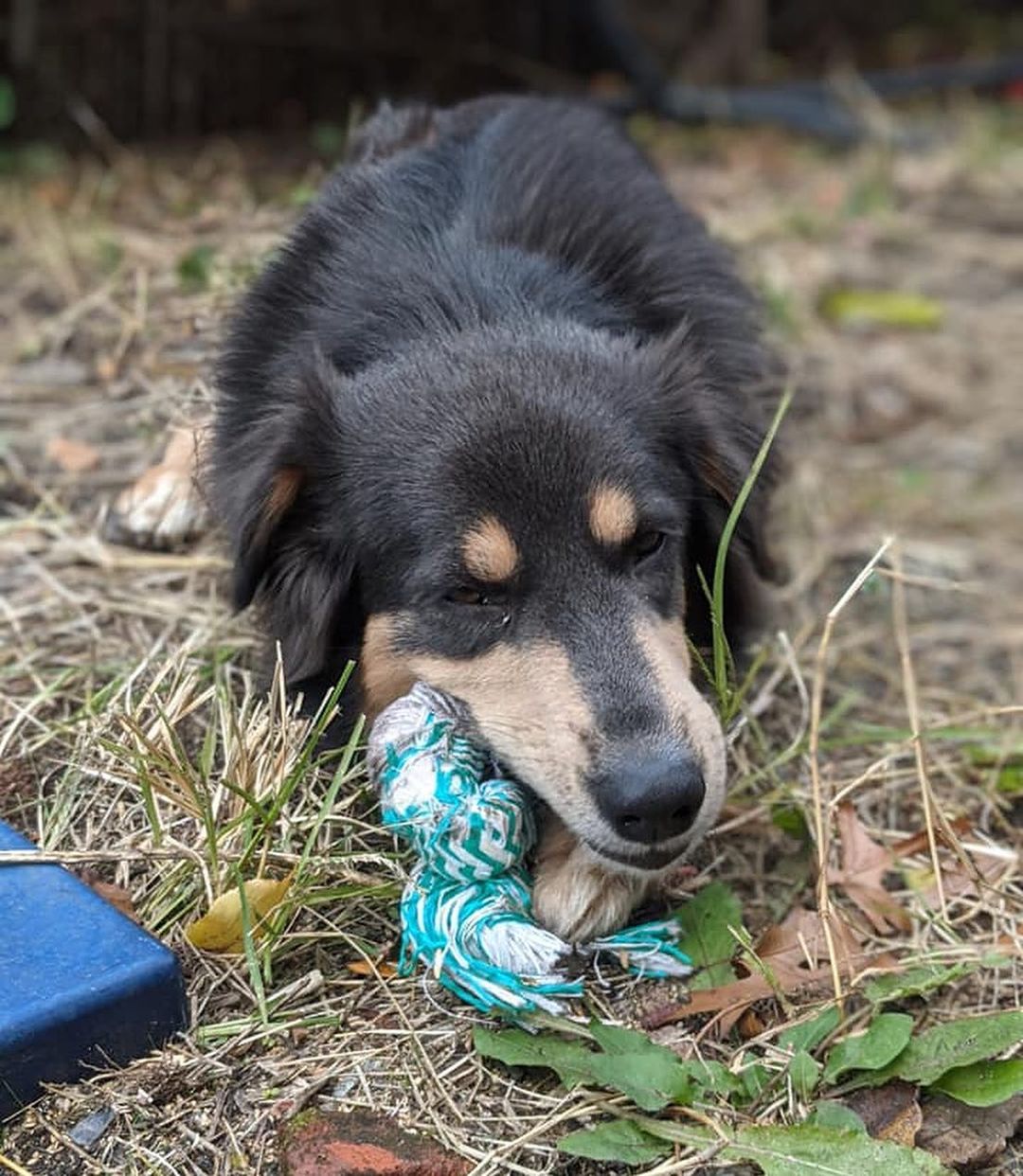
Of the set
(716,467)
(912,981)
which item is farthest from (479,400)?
(912,981)

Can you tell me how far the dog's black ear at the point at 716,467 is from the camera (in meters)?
2.93

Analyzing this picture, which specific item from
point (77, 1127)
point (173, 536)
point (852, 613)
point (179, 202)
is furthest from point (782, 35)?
point (77, 1127)

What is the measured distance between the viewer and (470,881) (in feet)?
8.50

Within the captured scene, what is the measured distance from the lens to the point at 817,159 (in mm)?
8984

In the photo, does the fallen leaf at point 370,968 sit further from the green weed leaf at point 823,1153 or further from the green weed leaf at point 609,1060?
the green weed leaf at point 823,1153

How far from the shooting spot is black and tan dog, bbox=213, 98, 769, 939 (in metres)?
2.56

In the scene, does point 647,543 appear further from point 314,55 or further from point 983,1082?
point 314,55

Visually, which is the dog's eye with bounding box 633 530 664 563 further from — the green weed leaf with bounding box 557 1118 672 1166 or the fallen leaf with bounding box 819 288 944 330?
the fallen leaf with bounding box 819 288 944 330

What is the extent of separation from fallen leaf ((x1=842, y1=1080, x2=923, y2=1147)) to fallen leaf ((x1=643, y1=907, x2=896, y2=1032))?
0.21 meters

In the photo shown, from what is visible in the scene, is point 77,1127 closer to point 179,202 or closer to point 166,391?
point 166,391

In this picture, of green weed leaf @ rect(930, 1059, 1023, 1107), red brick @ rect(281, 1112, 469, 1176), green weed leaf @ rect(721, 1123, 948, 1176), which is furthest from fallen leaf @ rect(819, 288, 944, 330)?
red brick @ rect(281, 1112, 469, 1176)

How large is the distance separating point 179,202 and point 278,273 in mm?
2938

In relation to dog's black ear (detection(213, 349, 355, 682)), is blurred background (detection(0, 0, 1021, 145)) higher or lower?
lower

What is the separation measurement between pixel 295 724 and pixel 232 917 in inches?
15.6
